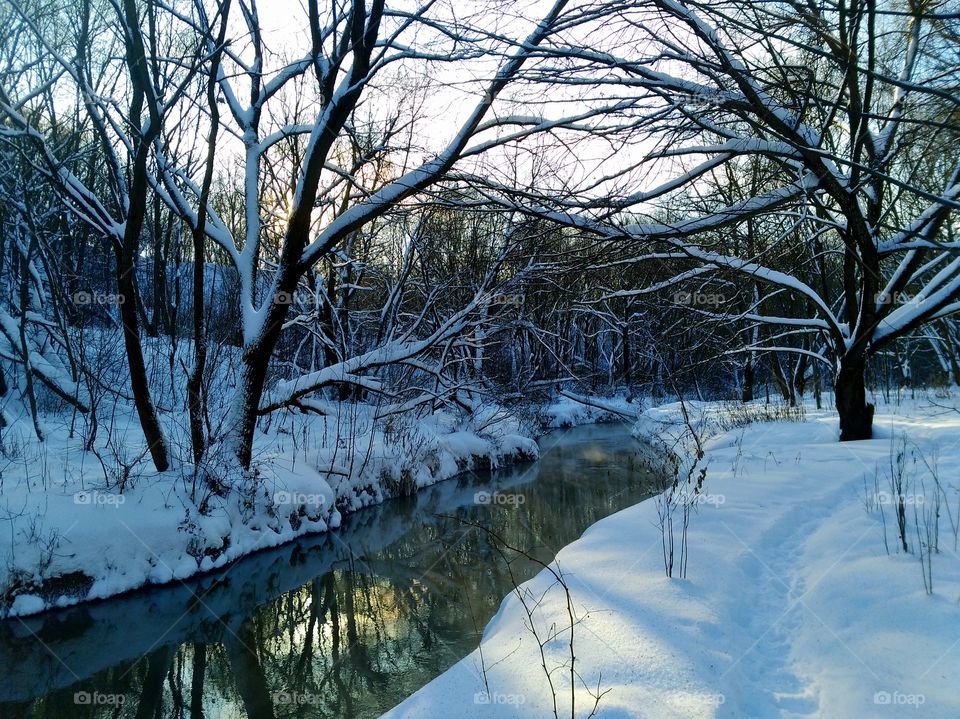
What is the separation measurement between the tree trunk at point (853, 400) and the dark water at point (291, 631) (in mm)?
3609

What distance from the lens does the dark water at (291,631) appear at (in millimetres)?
4645

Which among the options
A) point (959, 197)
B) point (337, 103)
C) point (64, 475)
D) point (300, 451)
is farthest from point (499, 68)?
point (300, 451)

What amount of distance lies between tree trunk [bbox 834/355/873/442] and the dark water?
142 inches

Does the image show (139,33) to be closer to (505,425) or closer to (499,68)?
A: (499,68)

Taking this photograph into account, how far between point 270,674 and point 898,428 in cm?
879

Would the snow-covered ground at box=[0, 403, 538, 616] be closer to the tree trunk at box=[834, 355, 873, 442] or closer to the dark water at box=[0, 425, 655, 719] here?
the dark water at box=[0, 425, 655, 719]

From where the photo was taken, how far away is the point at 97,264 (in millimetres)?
20547

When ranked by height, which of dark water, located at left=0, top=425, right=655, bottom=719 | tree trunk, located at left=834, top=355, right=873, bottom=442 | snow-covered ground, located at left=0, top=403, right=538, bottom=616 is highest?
tree trunk, located at left=834, top=355, right=873, bottom=442

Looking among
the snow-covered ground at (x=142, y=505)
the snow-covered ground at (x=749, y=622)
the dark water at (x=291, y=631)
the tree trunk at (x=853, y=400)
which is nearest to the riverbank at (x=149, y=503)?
the snow-covered ground at (x=142, y=505)

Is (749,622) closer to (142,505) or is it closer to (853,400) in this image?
(853,400)

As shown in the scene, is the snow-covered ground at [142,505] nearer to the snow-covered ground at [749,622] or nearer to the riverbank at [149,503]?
the riverbank at [149,503]

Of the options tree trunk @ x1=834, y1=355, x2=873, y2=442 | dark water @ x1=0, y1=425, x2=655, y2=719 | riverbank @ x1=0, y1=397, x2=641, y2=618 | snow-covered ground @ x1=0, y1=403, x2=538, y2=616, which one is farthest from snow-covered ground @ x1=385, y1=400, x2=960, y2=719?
snow-covered ground @ x1=0, y1=403, x2=538, y2=616

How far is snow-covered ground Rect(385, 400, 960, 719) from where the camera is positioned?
258 centimetres

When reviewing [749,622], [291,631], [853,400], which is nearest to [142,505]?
[291,631]
